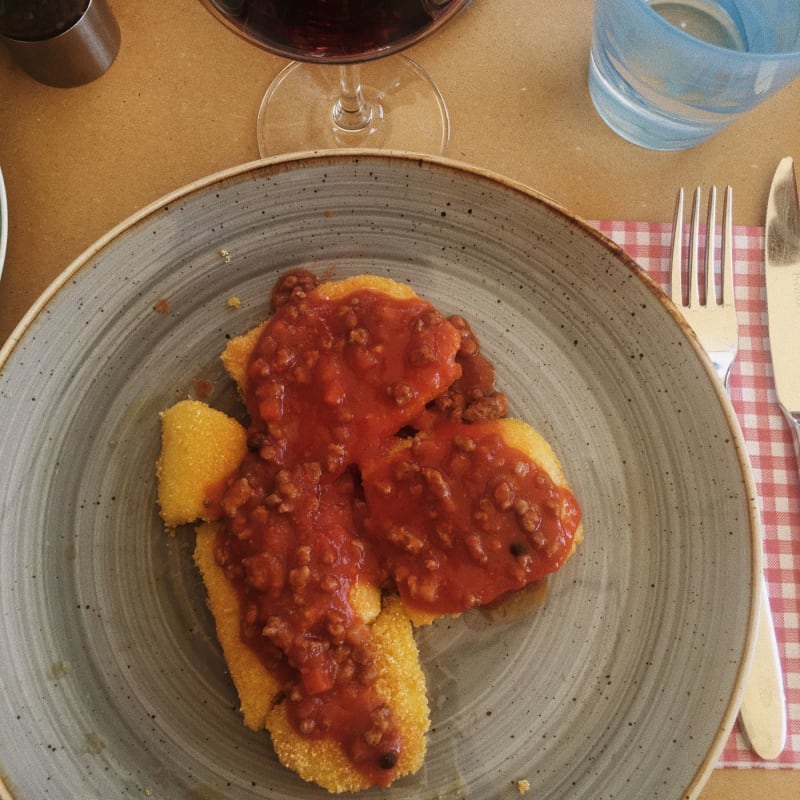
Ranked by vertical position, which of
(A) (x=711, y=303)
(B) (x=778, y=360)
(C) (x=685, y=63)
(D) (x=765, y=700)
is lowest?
(D) (x=765, y=700)

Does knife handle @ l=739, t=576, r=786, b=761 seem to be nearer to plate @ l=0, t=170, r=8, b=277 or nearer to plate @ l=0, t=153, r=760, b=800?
plate @ l=0, t=153, r=760, b=800

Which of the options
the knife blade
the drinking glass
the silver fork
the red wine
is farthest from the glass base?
the knife blade

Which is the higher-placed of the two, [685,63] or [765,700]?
[685,63]

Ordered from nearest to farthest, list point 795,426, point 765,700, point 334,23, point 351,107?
point 334,23, point 765,700, point 795,426, point 351,107

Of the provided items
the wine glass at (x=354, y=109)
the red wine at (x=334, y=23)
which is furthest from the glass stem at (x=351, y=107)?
the red wine at (x=334, y=23)

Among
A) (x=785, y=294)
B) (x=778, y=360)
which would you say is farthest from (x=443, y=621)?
(x=785, y=294)

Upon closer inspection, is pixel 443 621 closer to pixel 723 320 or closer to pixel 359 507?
pixel 359 507
